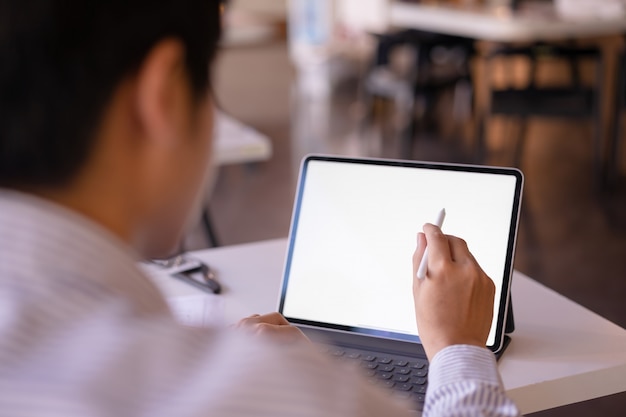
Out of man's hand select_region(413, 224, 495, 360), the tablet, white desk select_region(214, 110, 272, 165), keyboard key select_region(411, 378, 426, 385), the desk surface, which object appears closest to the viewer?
man's hand select_region(413, 224, 495, 360)

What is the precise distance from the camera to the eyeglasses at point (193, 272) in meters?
1.32

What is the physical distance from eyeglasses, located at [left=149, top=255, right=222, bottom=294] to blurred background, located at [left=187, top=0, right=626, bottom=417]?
2.96 feet

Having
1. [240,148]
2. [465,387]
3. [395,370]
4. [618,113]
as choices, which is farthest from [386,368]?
[618,113]

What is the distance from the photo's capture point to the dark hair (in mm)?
448

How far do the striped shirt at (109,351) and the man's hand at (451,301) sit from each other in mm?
293

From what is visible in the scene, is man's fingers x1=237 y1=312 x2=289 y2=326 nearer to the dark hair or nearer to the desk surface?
the dark hair

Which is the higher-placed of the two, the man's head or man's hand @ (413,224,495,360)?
the man's head

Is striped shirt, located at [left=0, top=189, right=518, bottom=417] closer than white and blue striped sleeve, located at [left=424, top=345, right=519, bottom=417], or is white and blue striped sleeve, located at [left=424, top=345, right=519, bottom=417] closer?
striped shirt, located at [left=0, top=189, right=518, bottom=417]

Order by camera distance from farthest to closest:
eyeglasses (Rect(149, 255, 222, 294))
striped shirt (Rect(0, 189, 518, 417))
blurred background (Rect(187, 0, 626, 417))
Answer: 1. blurred background (Rect(187, 0, 626, 417))
2. eyeglasses (Rect(149, 255, 222, 294))
3. striped shirt (Rect(0, 189, 518, 417))

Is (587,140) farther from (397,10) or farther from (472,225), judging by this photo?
(472,225)

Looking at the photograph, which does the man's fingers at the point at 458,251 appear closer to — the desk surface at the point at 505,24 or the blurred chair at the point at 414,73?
the desk surface at the point at 505,24

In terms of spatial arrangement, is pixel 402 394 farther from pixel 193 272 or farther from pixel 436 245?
pixel 193 272

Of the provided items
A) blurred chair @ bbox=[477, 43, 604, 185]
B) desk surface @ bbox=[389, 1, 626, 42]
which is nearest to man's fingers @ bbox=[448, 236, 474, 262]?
blurred chair @ bbox=[477, 43, 604, 185]

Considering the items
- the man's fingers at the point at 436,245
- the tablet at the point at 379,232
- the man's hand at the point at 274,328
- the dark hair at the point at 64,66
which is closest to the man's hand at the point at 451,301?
the man's fingers at the point at 436,245
